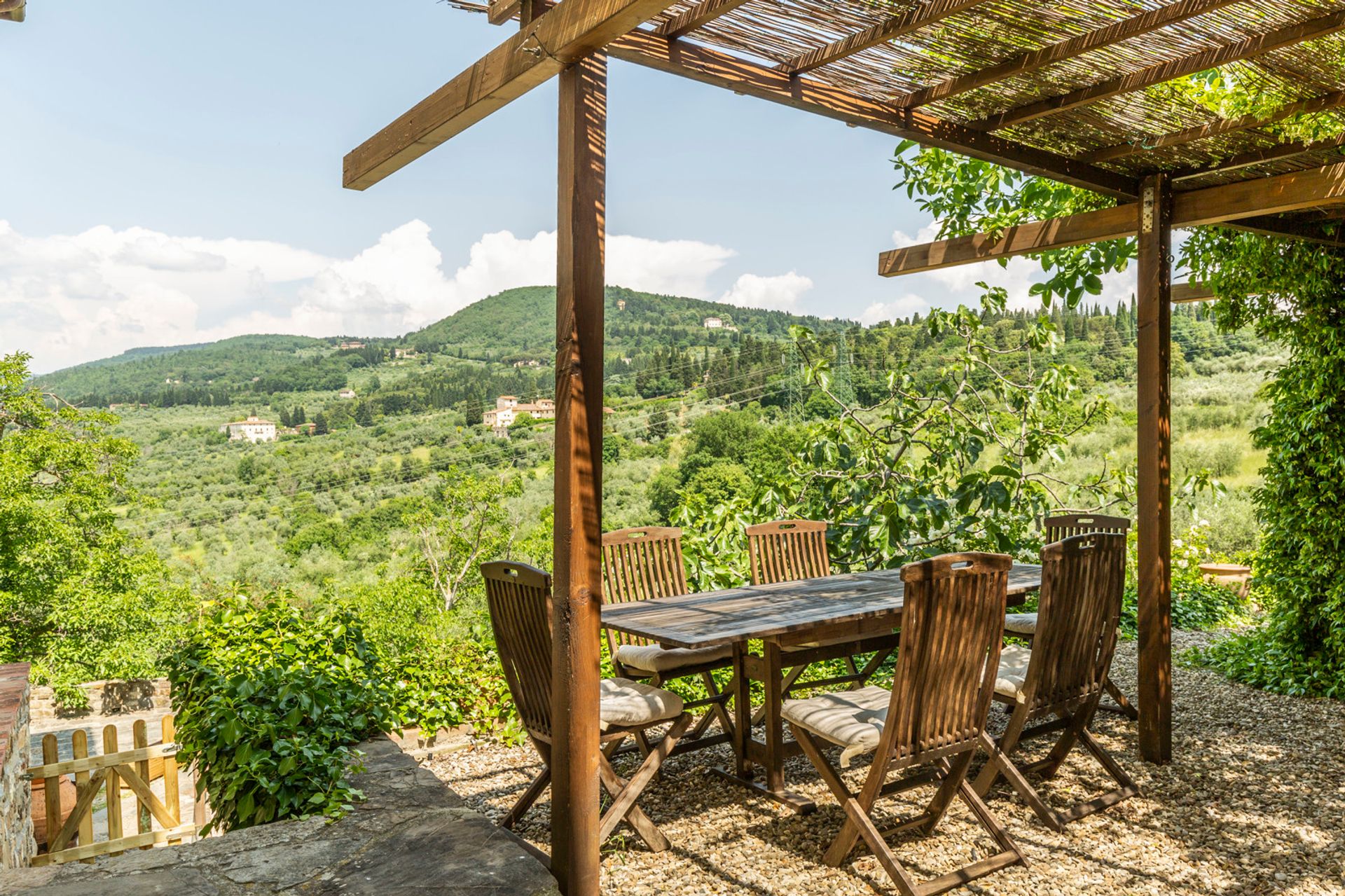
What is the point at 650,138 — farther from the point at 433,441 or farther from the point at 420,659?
the point at 420,659

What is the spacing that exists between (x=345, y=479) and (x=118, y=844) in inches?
786

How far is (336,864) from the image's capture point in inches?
91.7

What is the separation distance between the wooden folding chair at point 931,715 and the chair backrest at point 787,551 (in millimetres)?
1707

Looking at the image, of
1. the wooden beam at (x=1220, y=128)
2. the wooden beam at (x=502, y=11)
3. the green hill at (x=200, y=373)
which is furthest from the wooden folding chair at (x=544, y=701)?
the green hill at (x=200, y=373)

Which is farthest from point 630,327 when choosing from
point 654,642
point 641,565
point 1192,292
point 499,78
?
point 499,78

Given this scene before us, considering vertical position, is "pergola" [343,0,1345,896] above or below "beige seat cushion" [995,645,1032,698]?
above

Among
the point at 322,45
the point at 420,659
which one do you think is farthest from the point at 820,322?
the point at 322,45

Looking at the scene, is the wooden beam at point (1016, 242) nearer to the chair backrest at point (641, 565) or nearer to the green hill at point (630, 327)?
the chair backrest at point (641, 565)

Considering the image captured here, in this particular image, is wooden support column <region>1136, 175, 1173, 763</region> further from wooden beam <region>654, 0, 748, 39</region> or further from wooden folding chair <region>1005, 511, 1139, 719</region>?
wooden beam <region>654, 0, 748, 39</region>

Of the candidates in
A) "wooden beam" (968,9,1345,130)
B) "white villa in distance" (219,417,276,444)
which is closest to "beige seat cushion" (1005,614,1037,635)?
"wooden beam" (968,9,1345,130)

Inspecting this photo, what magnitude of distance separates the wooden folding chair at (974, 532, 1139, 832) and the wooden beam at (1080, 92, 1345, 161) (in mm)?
1473

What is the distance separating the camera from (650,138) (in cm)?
3128

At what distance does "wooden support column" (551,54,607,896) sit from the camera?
2254mm

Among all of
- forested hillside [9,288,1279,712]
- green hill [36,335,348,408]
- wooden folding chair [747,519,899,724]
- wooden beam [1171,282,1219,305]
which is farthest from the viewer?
green hill [36,335,348,408]
